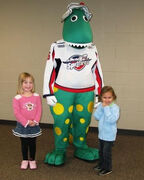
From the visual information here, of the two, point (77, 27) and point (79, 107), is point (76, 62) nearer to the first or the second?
point (77, 27)

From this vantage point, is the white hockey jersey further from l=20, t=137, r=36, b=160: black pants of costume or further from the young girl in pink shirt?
l=20, t=137, r=36, b=160: black pants of costume

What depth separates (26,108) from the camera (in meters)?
2.87

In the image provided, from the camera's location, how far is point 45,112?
15.2 feet

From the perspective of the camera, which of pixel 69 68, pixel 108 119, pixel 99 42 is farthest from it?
pixel 99 42

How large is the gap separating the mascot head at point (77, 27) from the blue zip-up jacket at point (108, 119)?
26.3 inches

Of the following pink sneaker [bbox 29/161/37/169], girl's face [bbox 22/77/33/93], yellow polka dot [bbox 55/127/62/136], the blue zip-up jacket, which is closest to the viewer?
the blue zip-up jacket

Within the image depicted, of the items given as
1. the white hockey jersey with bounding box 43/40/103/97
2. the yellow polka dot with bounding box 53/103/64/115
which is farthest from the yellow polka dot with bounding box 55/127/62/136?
the white hockey jersey with bounding box 43/40/103/97

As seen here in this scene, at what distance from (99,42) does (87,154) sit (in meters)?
1.75

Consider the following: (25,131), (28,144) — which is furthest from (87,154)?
(25,131)

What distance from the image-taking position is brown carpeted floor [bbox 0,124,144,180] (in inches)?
113

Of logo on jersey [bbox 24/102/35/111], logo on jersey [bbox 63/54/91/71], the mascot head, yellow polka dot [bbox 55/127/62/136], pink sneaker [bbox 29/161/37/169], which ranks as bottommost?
pink sneaker [bbox 29/161/37/169]

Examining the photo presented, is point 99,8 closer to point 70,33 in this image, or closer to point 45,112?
point 70,33

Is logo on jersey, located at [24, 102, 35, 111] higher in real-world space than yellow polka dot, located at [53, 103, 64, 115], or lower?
higher

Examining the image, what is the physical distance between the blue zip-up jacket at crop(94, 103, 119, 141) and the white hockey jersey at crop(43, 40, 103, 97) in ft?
1.20
